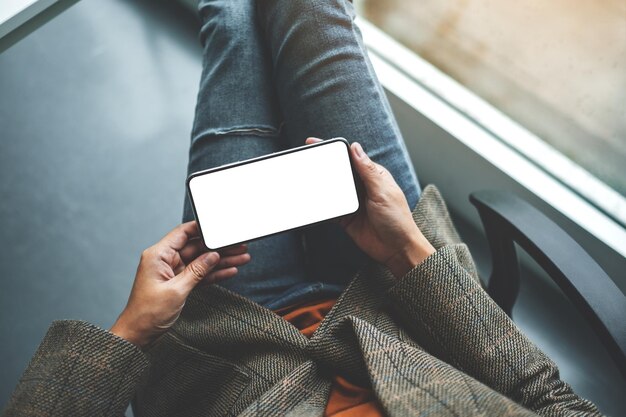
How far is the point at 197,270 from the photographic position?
591mm

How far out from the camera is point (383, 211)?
1.98 ft

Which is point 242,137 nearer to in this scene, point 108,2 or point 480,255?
point 480,255

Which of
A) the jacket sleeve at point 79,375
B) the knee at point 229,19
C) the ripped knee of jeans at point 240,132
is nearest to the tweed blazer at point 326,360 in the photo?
the jacket sleeve at point 79,375

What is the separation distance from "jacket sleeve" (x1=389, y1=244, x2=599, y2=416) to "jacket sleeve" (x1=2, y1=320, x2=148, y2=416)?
32 cm

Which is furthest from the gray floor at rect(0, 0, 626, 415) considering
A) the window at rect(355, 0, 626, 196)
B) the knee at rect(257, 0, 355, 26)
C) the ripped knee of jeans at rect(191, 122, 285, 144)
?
the knee at rect(257, 0, 355, 26)

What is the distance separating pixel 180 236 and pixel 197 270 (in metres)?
0.05

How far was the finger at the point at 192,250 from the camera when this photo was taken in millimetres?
632

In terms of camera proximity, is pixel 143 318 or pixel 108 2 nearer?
pixel 143 318

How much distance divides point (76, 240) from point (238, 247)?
531mm

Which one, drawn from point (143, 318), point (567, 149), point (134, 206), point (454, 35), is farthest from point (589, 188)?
point (134, 206)

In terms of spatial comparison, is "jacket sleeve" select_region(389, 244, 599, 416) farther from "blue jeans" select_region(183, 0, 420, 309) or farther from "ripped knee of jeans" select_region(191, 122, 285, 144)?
"ripped knee of jeans" select_region(191, 122, 285, 144)

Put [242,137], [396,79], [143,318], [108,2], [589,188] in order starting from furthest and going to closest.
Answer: [108,2]
[396,79]
[589,188]
[242,137]
[143,318]

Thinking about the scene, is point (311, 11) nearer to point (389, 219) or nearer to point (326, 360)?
point (389, 219)

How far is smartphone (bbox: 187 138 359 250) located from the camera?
0.59 metres
